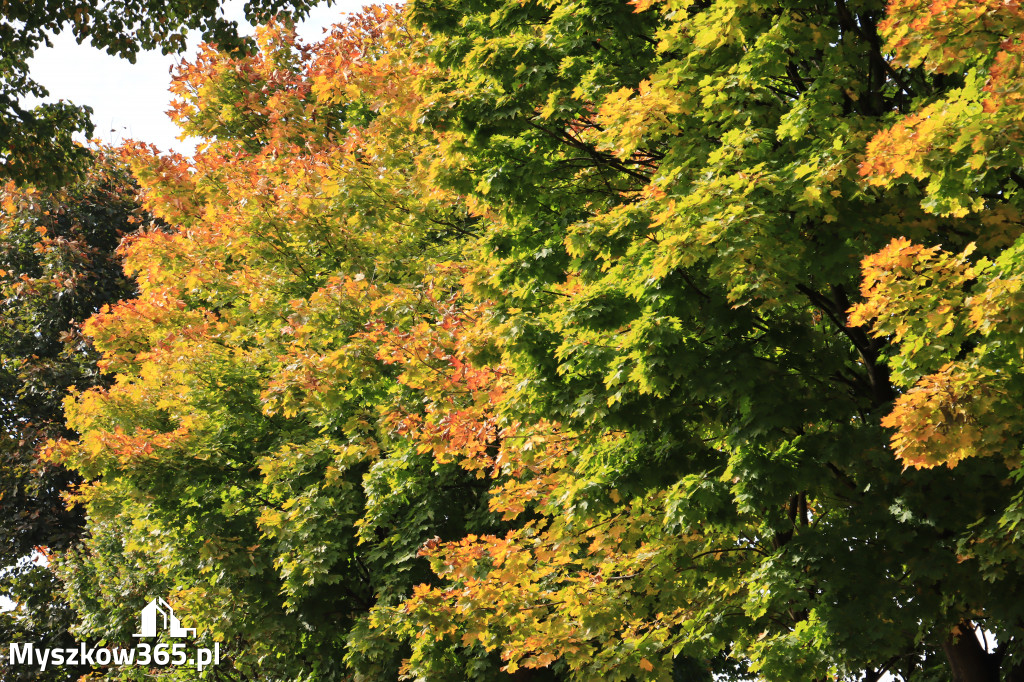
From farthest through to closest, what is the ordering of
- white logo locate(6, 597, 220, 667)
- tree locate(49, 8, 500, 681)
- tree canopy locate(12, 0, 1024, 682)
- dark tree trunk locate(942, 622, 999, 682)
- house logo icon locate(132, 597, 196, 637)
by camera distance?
1. white logo locate(6, 597, 220, 667)
2. house logo icon locate(132, 597, 196, 637)
3. tree locate(49, 8, 500, 681)
4. dark tree trunk locate(942, 622, 999, 682)
5. tree canopy locate(12, 0, 1024, 682)

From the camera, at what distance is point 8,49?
10.1 meters

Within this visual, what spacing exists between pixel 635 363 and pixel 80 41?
6.69m

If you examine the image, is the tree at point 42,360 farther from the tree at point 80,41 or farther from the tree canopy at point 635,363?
the tree at point 80,41

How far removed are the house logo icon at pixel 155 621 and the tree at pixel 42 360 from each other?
5.55 meters

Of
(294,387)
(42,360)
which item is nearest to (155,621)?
(42,360)

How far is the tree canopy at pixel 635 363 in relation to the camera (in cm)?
700

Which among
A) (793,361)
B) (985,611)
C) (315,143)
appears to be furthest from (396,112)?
(985,611)

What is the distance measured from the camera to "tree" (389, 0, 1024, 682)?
659 cm

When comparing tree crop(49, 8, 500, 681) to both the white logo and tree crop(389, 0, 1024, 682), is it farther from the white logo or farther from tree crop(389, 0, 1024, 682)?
tree crop(389, 0, 1024, 682)

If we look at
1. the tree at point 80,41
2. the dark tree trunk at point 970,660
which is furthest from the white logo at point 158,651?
the dark tree trunk at point 970,660

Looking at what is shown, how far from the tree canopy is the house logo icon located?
3431mm

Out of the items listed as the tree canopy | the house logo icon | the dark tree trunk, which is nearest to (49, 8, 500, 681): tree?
the tree canopy

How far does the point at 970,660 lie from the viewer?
8.91 metres

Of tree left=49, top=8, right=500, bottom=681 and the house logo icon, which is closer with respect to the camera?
tree left=49, top=8, right=500, bottom=681
